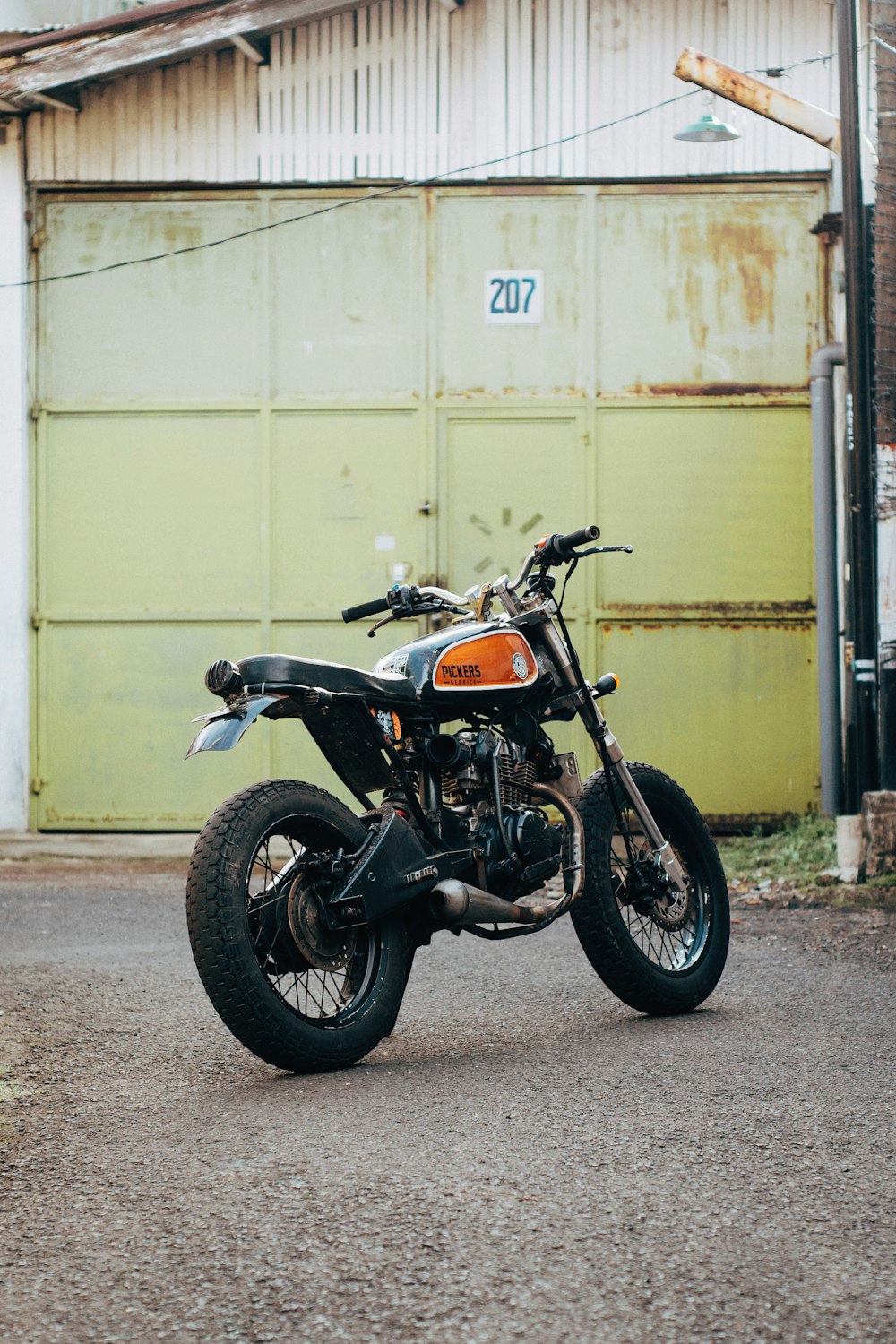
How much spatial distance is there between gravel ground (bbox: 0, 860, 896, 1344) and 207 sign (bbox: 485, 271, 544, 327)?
558cm

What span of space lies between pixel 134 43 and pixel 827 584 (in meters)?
5.18

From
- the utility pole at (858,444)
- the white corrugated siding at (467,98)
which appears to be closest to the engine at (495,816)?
the utility pole at (858,444)

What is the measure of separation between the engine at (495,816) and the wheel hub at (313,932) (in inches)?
23.5

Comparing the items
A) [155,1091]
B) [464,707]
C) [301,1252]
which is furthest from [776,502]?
[301,1252]

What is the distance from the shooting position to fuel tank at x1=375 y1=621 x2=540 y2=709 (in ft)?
14.2

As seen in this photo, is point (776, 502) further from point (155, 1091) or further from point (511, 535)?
point (155, 1091)

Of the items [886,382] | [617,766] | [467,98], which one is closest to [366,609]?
[617,766]

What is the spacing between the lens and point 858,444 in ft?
25.1

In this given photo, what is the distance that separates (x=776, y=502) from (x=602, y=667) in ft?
4.90

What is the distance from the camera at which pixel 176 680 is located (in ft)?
32.2

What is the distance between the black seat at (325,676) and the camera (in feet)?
13.0

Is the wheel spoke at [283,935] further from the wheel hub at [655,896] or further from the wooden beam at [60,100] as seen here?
the wooden beam at [60,100]

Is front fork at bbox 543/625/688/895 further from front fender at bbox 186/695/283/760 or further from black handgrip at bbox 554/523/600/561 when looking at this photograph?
front fender at bbox 186/695/283/760

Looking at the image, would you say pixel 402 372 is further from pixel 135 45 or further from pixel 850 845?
pixel 850 845
